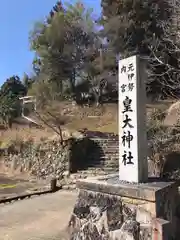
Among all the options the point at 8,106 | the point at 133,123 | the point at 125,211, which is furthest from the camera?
the point at 8,106

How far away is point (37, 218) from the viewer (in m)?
7.59

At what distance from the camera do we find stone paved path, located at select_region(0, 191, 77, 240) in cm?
632

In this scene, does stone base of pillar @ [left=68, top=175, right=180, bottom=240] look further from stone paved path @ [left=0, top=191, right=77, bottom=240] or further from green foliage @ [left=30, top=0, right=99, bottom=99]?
green foliage @ [left=30, top=0, right=99, bottom=99]

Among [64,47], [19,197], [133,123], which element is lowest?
[19,197]

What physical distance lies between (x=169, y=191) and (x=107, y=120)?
17825 millimetres

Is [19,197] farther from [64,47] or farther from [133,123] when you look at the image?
[64,47]

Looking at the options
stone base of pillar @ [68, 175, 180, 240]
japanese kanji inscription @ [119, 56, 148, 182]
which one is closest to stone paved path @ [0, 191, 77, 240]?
stone base of pillar @ [68, 175, 180, 240]

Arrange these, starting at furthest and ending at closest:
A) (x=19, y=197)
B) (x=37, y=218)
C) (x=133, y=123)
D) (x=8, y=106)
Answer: (x=8, y=106), (x=19, y=197), (x=37, y=218), (x=133, y=123)

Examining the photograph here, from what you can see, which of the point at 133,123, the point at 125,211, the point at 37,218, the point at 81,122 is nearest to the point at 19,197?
the point at 37,218

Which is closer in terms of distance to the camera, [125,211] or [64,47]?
[125,211]

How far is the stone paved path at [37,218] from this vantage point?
6.32 metres

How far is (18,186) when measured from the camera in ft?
42.3

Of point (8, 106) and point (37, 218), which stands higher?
point (8, 106)

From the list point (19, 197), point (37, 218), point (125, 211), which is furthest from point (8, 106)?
point (125, 211)
